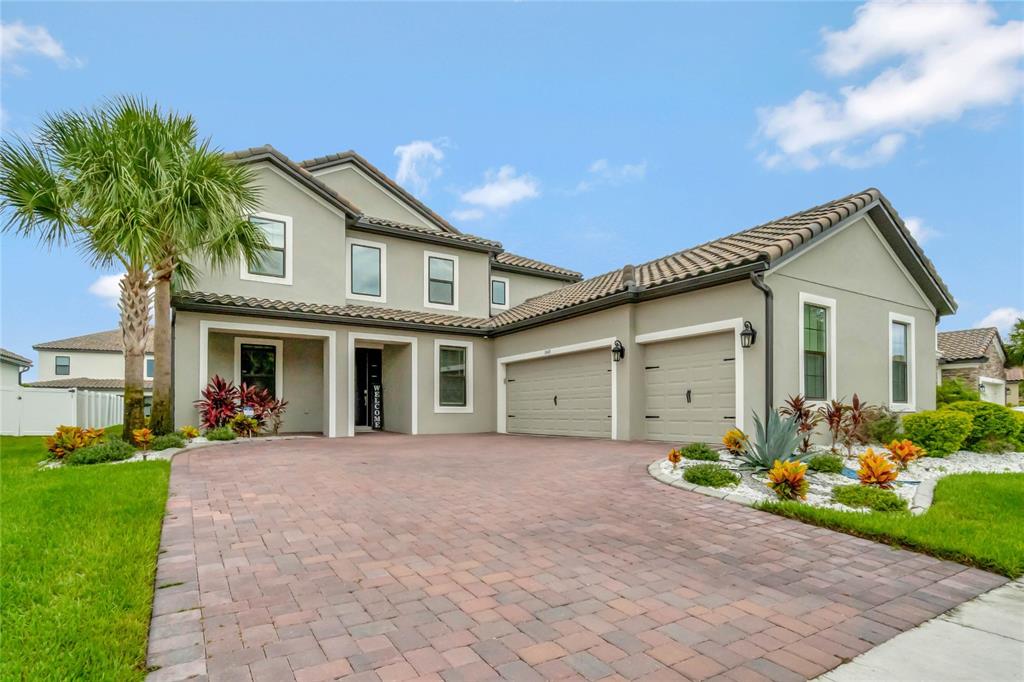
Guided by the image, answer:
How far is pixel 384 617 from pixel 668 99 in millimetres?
15433

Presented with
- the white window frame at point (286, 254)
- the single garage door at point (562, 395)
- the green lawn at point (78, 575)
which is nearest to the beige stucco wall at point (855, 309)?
the single garage door at point (562, 395)

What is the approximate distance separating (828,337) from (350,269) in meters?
12.1

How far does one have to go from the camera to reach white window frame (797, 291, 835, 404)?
981 centimetres

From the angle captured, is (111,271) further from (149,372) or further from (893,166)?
(149,372)

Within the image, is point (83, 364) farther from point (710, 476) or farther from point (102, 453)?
point (710, 476)

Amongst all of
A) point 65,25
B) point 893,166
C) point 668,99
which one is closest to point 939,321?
point 893,166

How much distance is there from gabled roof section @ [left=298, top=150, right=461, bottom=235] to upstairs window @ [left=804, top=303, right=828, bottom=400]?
1096 centimetres

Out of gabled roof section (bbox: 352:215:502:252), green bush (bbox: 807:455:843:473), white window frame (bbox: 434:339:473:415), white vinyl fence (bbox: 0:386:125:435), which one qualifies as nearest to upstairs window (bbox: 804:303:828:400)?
green bush (bbox: 807:455:843:473)

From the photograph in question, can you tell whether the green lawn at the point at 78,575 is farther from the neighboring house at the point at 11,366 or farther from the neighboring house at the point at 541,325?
the neighboring house at the point at 11,366

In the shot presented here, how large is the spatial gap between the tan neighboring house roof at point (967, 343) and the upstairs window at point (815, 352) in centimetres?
1871

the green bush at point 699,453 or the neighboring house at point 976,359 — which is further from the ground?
the neighboring house at point 976,359

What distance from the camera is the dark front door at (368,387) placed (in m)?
16.4

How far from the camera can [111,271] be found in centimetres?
1085

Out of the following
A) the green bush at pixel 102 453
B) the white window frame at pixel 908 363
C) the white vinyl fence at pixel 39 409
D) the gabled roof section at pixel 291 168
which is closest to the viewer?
the green bush at pixel 102 453
